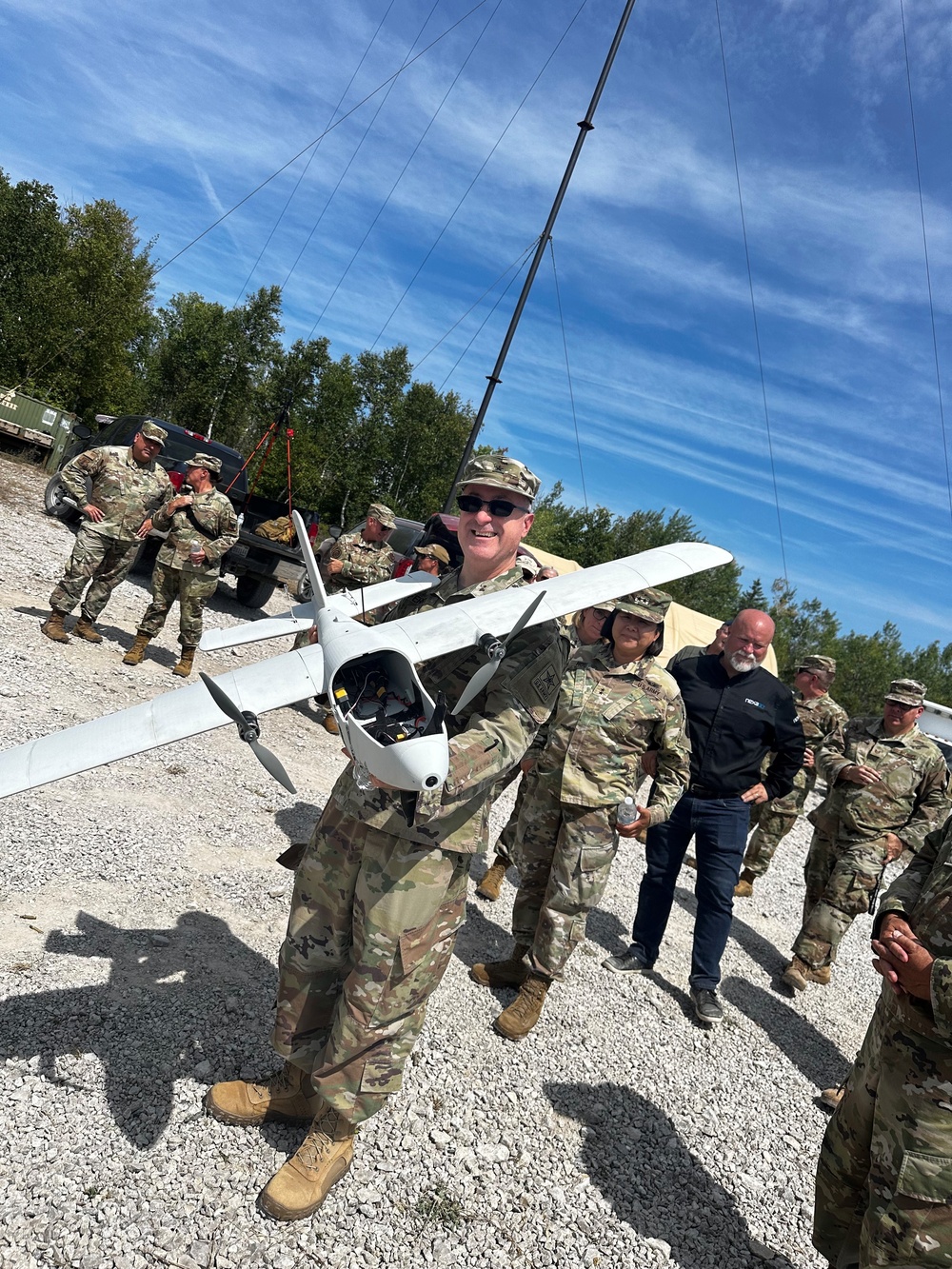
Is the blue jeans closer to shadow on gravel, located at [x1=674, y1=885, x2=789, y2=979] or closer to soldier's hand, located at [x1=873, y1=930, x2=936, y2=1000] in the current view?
shadow on gravel, located at [x1=674, y1=885, x2=789, y2=979]

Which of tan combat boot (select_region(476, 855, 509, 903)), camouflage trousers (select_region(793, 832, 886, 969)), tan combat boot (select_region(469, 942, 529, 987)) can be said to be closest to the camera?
tan combat boot (select_region(469, 942, 529, 987))

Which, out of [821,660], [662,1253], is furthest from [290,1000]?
[821,660]

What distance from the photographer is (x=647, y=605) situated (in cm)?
425

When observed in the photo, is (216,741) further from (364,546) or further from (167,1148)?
(167,1148)

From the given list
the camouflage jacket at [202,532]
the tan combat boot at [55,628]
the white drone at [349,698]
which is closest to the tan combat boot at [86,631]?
the tan combat boot at [55,628]

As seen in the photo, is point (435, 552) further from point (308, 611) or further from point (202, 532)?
point (308, 611)

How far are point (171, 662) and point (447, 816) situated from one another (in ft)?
23.4

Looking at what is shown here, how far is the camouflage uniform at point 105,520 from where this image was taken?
7844 mm

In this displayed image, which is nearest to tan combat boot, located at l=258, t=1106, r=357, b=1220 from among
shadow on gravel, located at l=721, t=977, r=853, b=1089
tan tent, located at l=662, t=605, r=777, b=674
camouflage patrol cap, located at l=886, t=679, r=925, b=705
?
shadow on gravel, located at l=721, t=977, r=853, b=1089

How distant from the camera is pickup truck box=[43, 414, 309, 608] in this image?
1146cm

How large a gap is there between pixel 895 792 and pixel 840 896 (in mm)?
883

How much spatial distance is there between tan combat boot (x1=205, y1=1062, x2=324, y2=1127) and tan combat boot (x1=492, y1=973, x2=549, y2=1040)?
1345mm

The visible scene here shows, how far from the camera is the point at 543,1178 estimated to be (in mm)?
3053

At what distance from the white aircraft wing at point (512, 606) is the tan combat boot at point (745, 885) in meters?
5.70
